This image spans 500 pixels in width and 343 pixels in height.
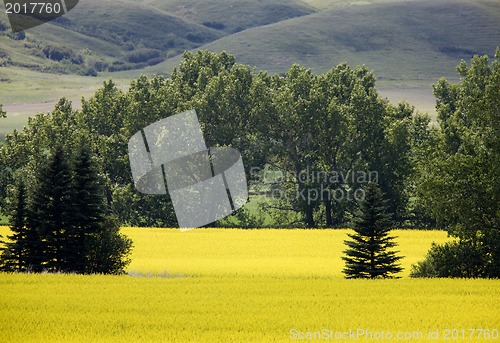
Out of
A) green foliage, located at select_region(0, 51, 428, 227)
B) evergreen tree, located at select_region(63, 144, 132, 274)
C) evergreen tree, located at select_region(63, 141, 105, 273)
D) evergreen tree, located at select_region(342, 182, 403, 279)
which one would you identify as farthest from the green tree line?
evergreen tree, located at select_region(63, 144, 132, 274)

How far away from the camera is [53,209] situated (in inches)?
1548

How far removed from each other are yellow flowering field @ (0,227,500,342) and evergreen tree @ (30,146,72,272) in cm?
446

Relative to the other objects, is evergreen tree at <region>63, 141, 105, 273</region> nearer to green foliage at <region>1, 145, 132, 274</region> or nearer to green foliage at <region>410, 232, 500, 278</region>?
green foliage at <region>1, 145, 132, 274</region>

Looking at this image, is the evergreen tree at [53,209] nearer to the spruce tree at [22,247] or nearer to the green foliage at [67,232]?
the green foliage at [67,232]

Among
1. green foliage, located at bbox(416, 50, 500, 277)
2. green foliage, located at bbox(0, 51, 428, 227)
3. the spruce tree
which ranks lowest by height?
green foliage, located at bbox(0, 51, 428, 227)

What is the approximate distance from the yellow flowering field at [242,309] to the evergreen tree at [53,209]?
4465mm

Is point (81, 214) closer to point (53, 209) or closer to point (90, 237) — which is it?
point (90, 237)

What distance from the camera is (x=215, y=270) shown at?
43.1 metres

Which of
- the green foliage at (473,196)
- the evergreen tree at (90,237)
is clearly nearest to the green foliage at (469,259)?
the green foliage at (473,196)

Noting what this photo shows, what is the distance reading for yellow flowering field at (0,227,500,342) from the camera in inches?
885

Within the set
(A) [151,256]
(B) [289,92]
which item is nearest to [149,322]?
(A) [151,256]

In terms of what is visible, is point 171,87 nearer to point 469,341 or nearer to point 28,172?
point 28,172

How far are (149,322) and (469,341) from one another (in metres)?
8.14

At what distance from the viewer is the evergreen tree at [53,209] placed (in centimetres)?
3875
